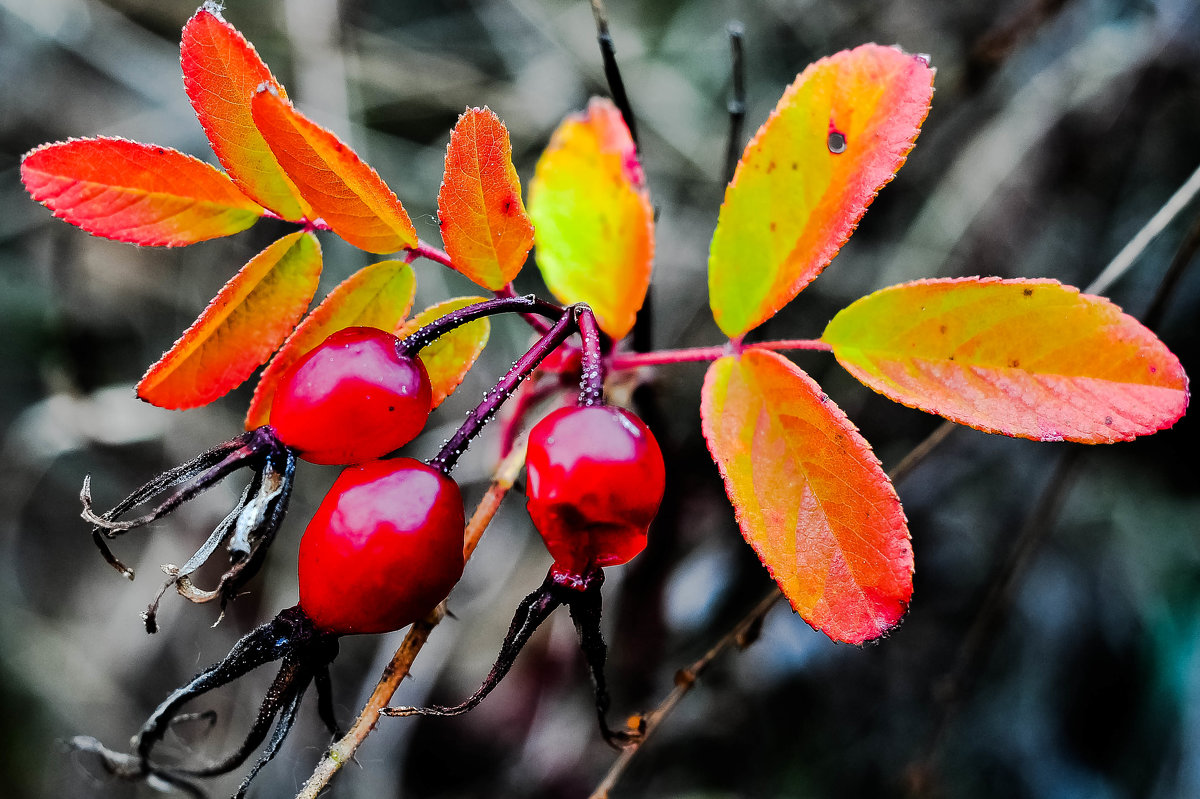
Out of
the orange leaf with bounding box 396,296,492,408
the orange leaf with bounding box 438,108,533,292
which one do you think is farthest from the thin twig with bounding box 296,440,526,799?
the orange leaf with bounding box 438,108,533,292

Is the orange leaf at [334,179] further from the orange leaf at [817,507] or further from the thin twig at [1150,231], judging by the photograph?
the thin twig at [1150,231]

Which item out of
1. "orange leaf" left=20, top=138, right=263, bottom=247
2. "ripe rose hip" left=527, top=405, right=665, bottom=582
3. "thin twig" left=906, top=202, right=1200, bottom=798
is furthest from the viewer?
"thin twig" left=906, top=202, right=1200, bottom=798

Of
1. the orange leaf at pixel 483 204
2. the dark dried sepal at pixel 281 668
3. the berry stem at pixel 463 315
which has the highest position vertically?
the orange leaf at pixel 483 204

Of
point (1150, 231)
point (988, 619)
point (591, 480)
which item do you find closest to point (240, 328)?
point (591, 480)

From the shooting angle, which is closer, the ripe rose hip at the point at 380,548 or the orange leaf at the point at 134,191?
the ripe rose hip at the point at 380,548

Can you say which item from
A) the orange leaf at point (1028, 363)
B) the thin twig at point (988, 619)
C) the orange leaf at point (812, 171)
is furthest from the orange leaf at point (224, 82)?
the thin twig at point (988, 619)

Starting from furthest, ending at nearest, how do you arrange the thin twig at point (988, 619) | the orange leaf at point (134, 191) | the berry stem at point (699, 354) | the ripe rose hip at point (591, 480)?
1. the thin twig at point (988, 619)
2. the berry stem at point (699, 354)
3. the orange leaf at point (134, 191)
4. the ripe rose hip at point (591, 480)

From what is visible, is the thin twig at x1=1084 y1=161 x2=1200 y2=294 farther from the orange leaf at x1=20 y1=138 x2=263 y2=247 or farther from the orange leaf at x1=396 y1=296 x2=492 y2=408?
the orange leaf at x1=20 y1=138 x2=263 y2=247

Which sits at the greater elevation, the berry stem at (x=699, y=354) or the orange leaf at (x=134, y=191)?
the orange leaf at (x=134, y=191)
